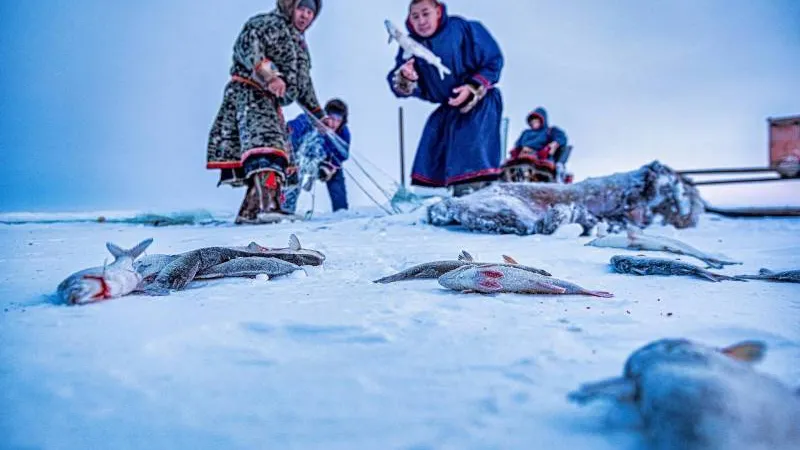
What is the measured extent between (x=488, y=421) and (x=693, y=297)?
120 cm

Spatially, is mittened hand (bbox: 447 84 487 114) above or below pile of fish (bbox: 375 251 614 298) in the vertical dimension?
above

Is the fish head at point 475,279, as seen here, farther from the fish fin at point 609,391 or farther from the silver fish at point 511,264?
the fish fin at point 609,391

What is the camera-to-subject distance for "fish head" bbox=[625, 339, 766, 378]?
0.77m

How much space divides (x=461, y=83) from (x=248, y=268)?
3.74 metres

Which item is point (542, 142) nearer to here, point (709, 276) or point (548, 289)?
point (709, 276)

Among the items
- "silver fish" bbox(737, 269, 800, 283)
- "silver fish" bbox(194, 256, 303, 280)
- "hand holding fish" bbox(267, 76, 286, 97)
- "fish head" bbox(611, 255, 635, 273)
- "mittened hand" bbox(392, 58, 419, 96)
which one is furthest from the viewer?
"mittened hand" bbox(392, 58, 419, 96)

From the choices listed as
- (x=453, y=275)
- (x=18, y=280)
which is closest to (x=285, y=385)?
(x=453, y=275)

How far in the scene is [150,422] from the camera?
866 millimetres

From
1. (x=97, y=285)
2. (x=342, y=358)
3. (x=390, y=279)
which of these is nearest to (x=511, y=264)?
(x=390, y=279)

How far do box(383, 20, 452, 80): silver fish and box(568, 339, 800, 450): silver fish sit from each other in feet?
14.7

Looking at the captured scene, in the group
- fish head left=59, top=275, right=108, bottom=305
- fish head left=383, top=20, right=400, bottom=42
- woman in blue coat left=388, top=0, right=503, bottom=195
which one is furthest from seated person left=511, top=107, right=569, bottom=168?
fish head left=59, top=275, right=108, bottom=305

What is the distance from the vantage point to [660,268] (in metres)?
2.12

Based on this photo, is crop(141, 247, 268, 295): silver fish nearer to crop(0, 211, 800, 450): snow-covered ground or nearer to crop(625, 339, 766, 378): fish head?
crop(0, 211, 800, 450): snow-covered ground

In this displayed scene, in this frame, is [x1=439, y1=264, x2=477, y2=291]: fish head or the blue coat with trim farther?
the blue coat with trim
